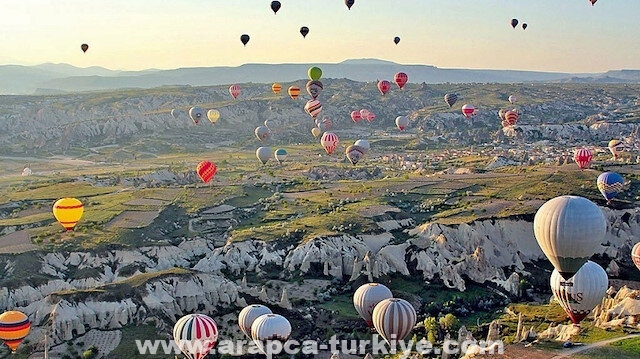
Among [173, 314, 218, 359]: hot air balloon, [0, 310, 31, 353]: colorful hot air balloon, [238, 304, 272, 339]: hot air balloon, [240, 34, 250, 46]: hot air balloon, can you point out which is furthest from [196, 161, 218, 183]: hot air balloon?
[173, 314, 218, 359]: hot air balloon

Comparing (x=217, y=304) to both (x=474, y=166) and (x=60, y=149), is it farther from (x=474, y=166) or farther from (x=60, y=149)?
(x=60, y=149)

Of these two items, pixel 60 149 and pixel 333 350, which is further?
pixel 60 149

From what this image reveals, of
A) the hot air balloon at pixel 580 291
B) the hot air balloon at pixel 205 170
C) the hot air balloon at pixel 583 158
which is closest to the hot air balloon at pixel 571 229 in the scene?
the hot air balloon at pixel 580 291

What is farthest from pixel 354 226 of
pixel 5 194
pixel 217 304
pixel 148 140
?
pixel 148 140

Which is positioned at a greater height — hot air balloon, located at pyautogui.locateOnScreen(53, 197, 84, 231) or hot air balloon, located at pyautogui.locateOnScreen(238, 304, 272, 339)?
hot air balloon, located at pyautogui.locateOnScreen(53, 197, 84, 231)

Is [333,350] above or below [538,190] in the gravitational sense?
below

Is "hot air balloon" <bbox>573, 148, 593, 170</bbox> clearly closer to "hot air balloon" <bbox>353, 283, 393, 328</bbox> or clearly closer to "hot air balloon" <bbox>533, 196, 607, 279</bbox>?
"hot air balloon" <bbox>353, 283, 393, 328</bbox>

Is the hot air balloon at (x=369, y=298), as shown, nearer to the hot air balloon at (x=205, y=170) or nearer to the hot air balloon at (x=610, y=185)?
the hot air balloon at (x=610, y=185)
